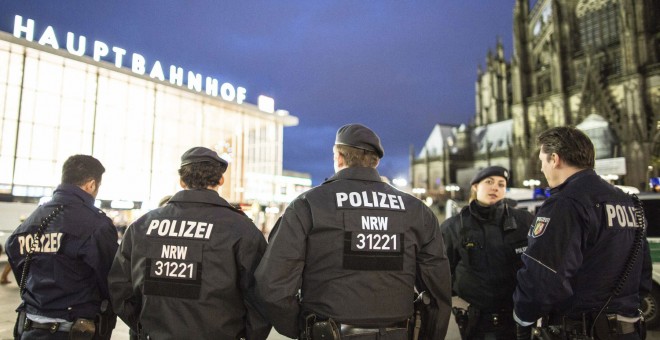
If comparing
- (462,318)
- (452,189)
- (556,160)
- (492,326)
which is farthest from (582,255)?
(452,189)

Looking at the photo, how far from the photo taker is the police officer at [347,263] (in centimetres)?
258

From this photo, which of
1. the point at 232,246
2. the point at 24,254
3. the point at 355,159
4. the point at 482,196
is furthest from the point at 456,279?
the point at 24,254

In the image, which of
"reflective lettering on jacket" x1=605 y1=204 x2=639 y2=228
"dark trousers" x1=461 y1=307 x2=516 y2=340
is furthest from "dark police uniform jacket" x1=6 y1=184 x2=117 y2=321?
"reflective lettering on jacket" x1=605 y1=204 x2=639 y2=228

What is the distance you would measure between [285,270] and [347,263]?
0.38 meters

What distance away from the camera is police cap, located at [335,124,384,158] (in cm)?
290

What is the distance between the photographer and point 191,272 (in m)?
2.77

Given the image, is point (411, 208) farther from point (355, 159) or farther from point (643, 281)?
point (643, 281)

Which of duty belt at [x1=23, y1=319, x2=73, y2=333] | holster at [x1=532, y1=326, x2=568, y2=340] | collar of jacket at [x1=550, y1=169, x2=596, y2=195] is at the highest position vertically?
collar of jacket at [x1=550, y1=169, x2=596, y2=195]

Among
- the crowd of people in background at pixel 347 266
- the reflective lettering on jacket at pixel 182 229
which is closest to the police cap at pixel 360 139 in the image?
the crowd of people in background at pixel 347 266

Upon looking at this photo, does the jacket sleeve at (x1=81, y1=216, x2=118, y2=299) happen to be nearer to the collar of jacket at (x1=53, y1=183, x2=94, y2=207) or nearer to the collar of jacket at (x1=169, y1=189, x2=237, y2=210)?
the collar of jacket at (x1=53, y1=183, x2=94, y2=207)

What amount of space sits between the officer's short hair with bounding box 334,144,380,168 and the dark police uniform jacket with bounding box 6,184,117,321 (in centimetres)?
202

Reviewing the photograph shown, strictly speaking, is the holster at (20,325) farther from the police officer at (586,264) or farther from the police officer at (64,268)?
the police officer at (586,264)

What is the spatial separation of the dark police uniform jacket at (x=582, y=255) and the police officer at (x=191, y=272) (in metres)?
1.82

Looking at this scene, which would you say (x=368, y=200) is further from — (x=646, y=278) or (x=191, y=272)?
(x=646, y=278)
